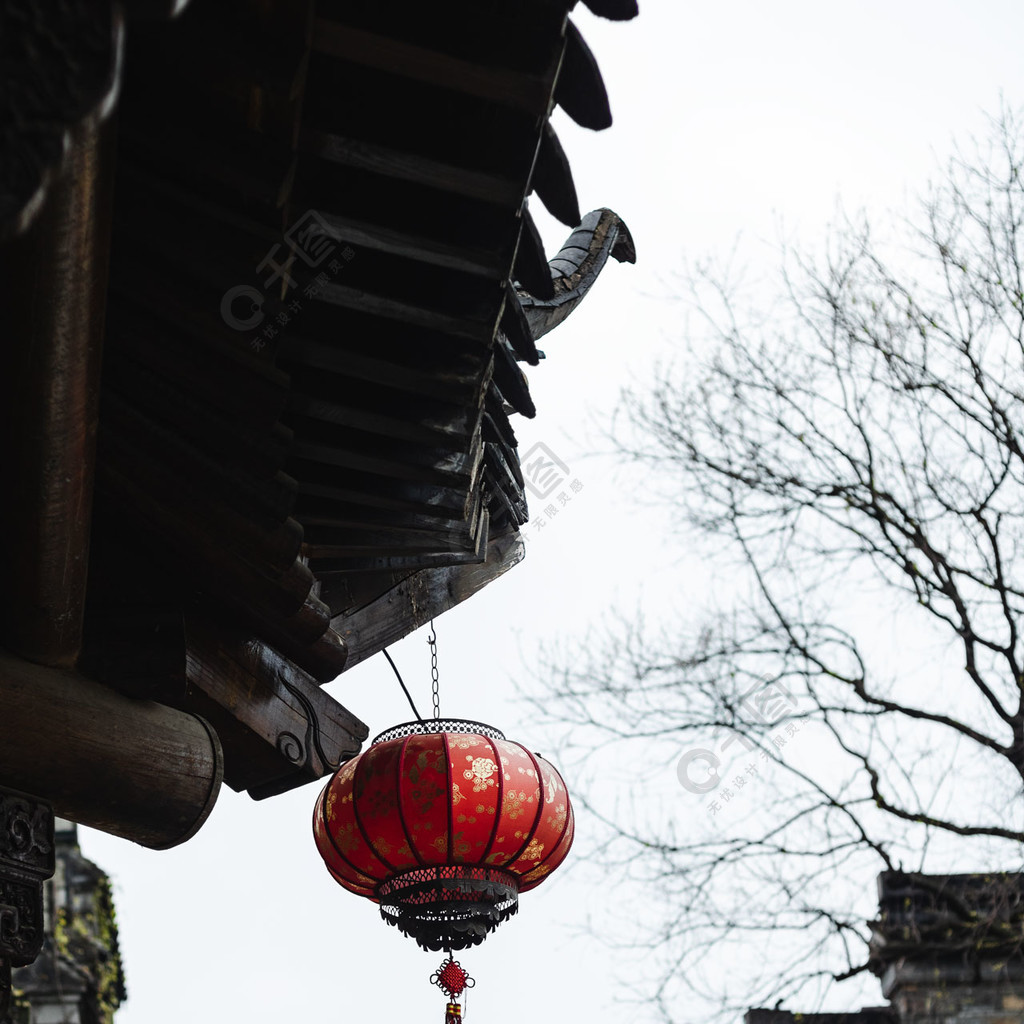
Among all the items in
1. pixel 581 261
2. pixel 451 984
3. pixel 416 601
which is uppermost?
pixel 581 261

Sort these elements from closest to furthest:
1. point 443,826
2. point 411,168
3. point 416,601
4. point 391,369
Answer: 1. point 411,168
2. point 391,369
3. point 443,826
4. point 416,601

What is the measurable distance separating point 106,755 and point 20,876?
0.33 meters

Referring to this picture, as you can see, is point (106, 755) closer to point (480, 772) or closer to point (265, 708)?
point (265, 708)

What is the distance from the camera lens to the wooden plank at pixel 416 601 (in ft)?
13.5

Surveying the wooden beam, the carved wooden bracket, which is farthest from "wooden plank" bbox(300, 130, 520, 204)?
the carved wooden bracket

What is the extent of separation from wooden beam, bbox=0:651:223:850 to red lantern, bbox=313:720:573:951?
98 cm

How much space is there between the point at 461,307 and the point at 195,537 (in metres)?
0.83

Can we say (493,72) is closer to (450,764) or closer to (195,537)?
(195,537)

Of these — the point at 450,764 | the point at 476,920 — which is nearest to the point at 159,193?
the point at 450,764

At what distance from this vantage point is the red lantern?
4.06 m

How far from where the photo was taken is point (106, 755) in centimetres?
293

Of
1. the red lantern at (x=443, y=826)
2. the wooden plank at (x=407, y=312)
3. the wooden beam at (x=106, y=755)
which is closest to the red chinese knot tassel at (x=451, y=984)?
the red lantern at (x=443, y=826)

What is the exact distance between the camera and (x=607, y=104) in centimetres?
208

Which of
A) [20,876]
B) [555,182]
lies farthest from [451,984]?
[555,182]
